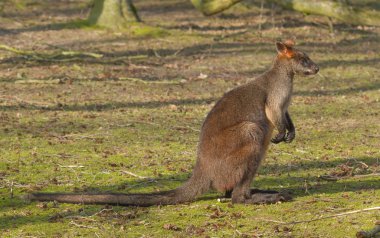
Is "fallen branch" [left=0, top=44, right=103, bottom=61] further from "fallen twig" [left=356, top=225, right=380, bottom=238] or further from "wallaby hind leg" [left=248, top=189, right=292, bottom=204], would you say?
"fallen twig" [left=356, top=225, right=380, bottom=238]

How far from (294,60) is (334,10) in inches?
370

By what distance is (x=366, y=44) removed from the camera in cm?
1597

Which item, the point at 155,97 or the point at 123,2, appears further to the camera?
the point at 123,2

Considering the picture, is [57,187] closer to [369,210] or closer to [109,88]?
[369,210]

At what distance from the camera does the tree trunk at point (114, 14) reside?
1603cm

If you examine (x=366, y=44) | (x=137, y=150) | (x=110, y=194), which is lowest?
(x=366, y=44)

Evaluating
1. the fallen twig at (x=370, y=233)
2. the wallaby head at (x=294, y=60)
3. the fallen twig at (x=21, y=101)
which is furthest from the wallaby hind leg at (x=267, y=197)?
the fallen twig at (x=21, y=101)

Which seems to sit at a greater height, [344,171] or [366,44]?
[344,171]

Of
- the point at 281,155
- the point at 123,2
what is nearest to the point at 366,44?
the point at 123,2

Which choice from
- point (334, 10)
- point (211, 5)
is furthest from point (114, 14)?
point (334, 10)

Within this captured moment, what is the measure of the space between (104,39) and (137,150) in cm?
763

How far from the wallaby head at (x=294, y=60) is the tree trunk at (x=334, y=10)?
29.8 ft

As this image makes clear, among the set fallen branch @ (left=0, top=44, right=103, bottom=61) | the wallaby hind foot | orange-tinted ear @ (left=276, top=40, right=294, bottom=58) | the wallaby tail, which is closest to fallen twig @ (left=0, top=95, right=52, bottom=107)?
fallen branch @ (left=0, top=44, right=103, bottom=61)

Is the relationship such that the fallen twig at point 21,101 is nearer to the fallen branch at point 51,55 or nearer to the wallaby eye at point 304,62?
the fallen branch at point 51,55
